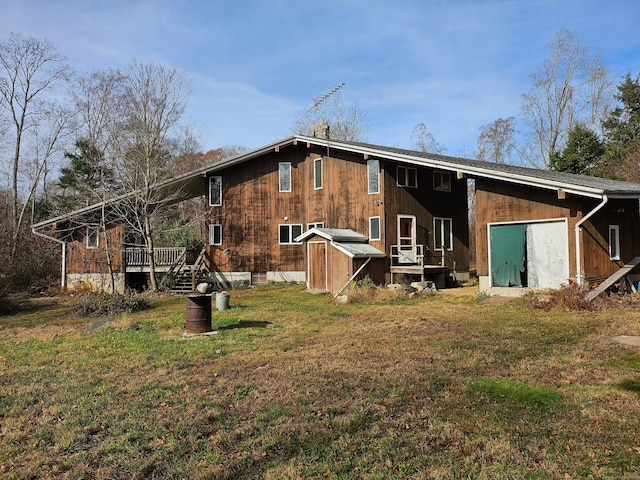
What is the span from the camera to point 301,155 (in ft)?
73.9

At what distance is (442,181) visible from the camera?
68.5 ft

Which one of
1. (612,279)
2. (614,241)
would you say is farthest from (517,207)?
(612,279)

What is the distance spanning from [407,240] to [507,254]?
5495mm

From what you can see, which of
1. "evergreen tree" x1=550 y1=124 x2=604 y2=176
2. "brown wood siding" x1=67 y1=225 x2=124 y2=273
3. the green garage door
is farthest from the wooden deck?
"evergreen tree" x1=550 y1=124 x2=604 y2=176

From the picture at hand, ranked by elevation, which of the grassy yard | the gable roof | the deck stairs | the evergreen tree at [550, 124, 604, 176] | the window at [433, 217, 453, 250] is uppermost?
the evergreen tree at [550, 124, 604, 176]

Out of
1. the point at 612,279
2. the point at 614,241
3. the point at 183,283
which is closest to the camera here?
the point at 612,279

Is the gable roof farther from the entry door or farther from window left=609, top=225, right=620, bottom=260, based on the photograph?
the entry door

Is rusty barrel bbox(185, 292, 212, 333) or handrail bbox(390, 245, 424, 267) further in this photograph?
handrail bbox(390, 245, 424, 267)

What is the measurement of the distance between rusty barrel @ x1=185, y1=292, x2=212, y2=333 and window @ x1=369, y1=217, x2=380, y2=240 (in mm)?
10935

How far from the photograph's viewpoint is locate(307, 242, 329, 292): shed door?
59.0ft

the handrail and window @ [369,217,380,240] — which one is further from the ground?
window @ [369,217,380,240]

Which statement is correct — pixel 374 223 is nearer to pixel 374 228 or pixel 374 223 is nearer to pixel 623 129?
pixel 374 228

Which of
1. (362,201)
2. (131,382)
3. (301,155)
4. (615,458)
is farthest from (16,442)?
(301,155)

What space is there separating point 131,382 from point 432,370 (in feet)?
14.0
